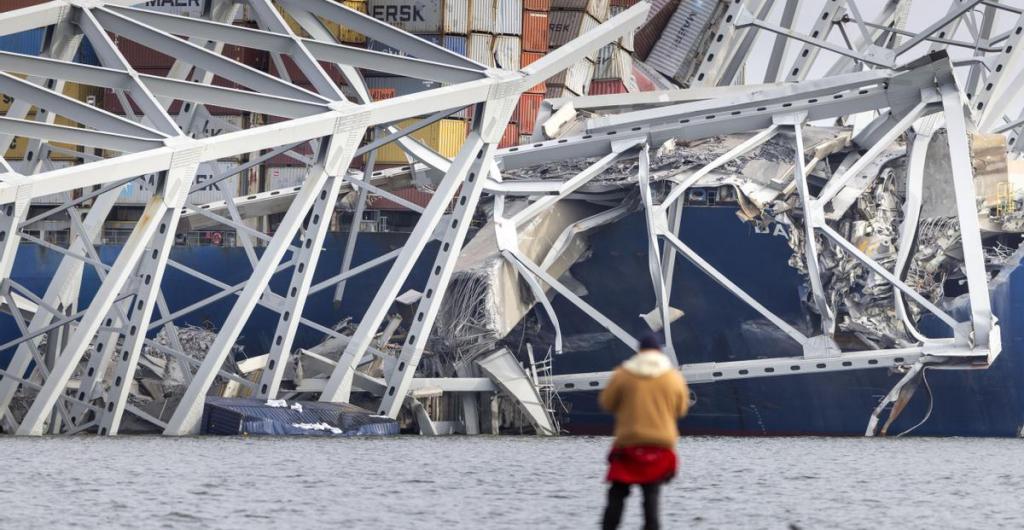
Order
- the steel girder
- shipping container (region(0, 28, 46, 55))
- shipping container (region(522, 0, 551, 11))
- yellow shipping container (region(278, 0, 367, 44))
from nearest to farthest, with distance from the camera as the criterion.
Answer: the steel girder
shipping container (region(0, 28, 46, 55))
yellow shipping container (region(278, 0, 367, 44))
shipping container (region(522, 0, 551, 11))

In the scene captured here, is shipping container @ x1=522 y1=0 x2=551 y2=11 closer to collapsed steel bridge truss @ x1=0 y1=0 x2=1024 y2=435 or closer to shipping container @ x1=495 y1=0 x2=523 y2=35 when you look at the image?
shipping container @ x1=495 y1=0 x2=523 y2=35

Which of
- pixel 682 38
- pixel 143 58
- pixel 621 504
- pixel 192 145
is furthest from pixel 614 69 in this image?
pixel 621 504

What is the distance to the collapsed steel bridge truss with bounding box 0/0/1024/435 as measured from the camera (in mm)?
26547

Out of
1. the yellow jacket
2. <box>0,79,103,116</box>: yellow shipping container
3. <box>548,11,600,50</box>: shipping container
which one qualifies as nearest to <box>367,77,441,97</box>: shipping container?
<box>548,11,600,50</box>: shipping container

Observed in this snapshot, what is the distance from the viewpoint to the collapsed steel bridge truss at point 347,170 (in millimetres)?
26547

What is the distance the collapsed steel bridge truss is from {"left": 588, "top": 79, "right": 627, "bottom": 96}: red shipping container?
2376 centimetres

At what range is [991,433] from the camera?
33.7 meters

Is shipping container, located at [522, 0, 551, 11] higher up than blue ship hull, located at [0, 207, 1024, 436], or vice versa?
shipping container, located at [522, 0, 551, 11]

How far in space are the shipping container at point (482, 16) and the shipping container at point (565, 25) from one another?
13.5 feet

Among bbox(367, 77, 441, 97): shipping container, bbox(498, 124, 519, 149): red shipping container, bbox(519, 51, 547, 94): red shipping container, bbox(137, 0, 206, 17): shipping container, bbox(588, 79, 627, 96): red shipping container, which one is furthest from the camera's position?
bbox(588, 79, 627, 96): red shipping container

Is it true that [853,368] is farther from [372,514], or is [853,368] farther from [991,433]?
[372,514]

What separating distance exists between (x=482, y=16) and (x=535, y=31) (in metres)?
2.62

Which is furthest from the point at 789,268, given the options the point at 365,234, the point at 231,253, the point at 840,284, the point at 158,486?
the point at 158,486

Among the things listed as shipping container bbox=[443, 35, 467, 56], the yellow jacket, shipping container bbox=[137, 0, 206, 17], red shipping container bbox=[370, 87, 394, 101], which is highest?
shipping container bbox=[137, 0, 206, 17]
